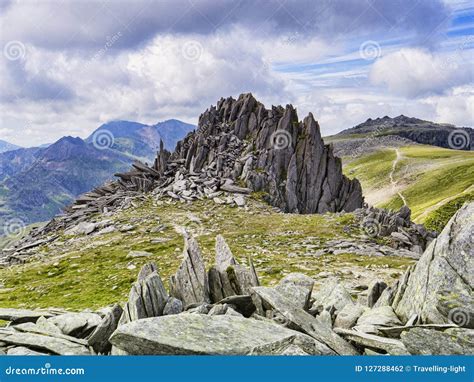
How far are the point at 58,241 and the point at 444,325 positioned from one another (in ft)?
188

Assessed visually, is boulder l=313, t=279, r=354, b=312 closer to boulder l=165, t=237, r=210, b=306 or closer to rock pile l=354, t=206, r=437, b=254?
boulder l=165, t=237, r=210, b=306

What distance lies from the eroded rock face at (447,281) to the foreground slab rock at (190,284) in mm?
10170

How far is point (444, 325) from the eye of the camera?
15297 millimetres

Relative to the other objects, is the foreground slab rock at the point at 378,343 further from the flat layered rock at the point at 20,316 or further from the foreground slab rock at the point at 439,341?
the flat layered rock at the point at 20,316

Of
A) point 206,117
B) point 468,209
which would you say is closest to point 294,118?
point 206,117

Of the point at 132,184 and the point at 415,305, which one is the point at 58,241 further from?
the point at 415,305

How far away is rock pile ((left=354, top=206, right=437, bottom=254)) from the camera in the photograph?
49031mm

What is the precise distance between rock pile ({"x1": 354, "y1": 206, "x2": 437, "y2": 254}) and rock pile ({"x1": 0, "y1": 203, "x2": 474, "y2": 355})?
29967mm

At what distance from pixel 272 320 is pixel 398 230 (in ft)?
129

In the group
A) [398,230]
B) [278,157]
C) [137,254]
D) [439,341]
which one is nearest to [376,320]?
[439,341]

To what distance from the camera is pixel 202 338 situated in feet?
50.8

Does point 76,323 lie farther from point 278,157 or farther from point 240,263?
point 278,157

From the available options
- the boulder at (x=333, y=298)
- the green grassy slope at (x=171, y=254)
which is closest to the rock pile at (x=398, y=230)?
the green grassy slope at (x=171, y=254)

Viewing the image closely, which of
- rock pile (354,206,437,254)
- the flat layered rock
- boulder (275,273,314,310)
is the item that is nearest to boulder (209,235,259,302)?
boulder (275,273,314,310)
